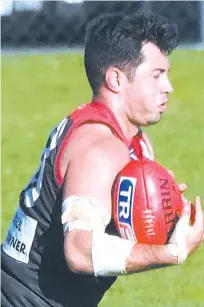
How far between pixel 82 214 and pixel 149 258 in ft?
0.99

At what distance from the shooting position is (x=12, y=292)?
5348 mm

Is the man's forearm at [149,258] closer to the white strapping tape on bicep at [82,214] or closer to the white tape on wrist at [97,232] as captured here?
the white tape on wrist at [97,232]

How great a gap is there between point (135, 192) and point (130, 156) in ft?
0.69

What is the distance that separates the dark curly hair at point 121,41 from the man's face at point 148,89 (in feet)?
0.11

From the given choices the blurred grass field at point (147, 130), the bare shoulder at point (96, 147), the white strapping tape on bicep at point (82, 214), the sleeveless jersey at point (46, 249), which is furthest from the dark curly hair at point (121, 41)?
the blurred grass field at point (147, 130)

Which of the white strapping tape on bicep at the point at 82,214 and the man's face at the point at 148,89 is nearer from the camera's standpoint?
the white strapping tape on bicep at the point at 82,214

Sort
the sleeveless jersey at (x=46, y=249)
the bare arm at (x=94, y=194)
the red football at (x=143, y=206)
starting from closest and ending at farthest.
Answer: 1. the bare arm at (x=94, y=194)
2. the red football at (x=143, y=206)
3. the sleeveless jersey at (x=46, y=249)

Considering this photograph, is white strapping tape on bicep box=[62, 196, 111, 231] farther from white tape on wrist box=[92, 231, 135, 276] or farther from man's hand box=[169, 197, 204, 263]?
man's hand box=[169, 197, 204, 263]

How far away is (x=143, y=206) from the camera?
5.08 metres

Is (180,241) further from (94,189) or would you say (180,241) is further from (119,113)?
(119,113)

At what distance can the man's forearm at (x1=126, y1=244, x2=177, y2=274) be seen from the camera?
4793mm

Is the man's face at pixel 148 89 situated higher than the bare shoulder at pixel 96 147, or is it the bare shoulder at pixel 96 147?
the man's face at pixel 148 89

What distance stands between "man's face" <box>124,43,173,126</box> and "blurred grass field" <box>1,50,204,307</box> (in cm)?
232

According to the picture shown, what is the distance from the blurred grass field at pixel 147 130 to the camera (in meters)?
7.68
